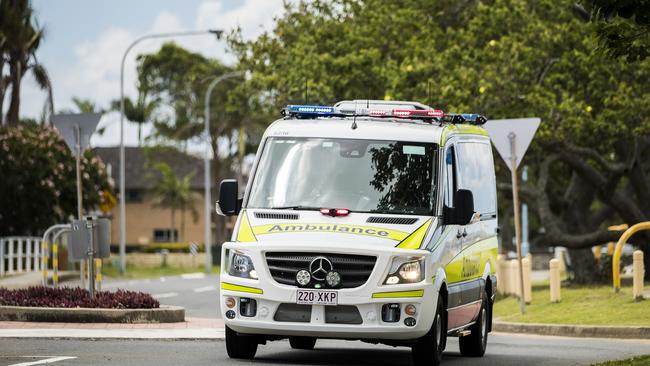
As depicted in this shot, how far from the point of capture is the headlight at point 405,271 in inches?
539

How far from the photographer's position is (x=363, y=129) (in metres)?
15.1

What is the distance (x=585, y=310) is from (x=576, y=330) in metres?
2.28

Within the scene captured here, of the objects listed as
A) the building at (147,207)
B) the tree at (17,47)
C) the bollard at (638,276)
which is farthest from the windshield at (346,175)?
the building at (147,207)

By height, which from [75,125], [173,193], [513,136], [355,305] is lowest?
[173,193]

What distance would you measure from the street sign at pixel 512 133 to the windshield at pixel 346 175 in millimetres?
8883

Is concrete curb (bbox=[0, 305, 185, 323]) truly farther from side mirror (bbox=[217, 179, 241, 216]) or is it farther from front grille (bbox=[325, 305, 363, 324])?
front grille (bbox=[325, 305, 363, 324])

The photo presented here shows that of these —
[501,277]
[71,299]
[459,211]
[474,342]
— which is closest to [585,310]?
[474,342]

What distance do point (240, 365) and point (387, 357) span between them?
9.46ft

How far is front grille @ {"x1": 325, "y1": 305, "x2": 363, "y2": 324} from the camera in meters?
13.6

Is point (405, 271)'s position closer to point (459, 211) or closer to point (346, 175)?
point (459, 211)

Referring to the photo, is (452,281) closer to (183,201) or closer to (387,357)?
(387,357)

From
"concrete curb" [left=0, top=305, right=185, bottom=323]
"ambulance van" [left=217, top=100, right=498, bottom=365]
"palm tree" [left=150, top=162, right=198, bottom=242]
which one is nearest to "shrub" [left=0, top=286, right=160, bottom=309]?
"concrete curb" [left=0, top=305, right=185, bottom=323]

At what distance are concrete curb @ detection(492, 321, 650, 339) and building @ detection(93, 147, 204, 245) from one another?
3115 inches

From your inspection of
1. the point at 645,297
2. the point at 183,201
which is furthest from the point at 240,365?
the point at 183,201
